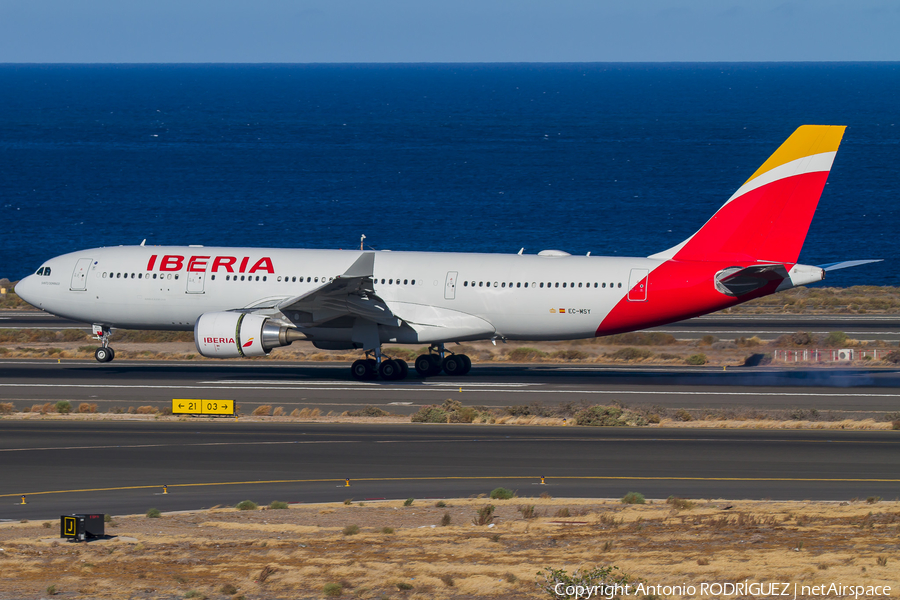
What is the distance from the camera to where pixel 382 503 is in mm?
22719

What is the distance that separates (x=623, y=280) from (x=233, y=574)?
2453cm

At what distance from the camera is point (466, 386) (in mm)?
41156

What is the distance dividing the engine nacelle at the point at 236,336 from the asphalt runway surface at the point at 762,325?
648 inches

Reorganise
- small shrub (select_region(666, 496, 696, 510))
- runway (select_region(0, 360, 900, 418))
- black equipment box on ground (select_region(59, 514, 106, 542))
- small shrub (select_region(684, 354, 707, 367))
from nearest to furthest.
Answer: black equipment box on ground (select_region(59, 514, 106, 542)), small shrub (select_region(666, 496, 696, 510)), runway (select_region(0, 360, 900, 418)), small shrub (select_region(684, 354, 707, 367))

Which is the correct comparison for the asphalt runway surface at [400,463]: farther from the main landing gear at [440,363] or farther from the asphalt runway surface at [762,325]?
the asphalt runway surface at [762,325]

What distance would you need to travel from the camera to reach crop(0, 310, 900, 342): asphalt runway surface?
54.6 metres

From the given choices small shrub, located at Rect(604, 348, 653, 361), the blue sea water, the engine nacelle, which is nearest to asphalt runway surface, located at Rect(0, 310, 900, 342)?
small shrub, located at Rect(604, 348, 653, 361)

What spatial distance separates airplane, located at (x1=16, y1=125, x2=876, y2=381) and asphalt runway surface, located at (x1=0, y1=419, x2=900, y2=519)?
24.7 ft

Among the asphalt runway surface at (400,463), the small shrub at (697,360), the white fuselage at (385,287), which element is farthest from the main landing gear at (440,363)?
the small shrub at (697,360)

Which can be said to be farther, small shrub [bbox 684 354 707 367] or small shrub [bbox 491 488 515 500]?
small shrub [bbox 684 354 707 367]

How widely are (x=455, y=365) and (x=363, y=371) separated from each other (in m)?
3.71

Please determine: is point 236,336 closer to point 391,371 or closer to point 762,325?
point 391,371

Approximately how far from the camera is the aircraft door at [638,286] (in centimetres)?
3909

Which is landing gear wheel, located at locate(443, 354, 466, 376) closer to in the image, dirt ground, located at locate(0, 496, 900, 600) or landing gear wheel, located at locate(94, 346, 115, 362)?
landing gear wheel, located at locate(94, 346, 115, 362)
